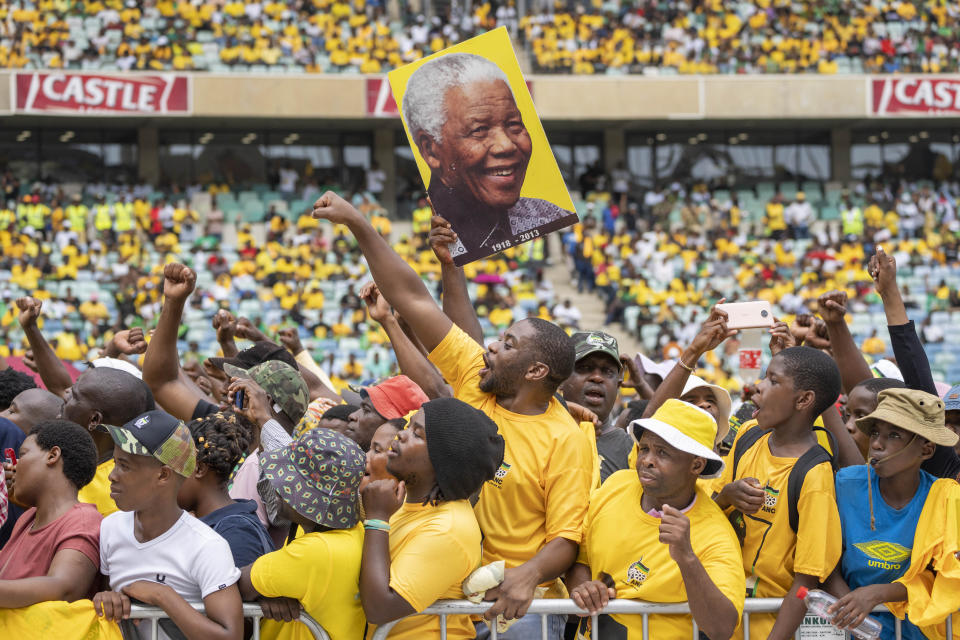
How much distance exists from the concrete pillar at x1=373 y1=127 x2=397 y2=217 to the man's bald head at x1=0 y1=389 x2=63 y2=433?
71.6 ft

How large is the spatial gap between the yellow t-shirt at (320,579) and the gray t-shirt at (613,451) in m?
1.32

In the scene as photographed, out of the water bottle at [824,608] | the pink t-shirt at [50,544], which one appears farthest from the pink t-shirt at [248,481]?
the water bottle at [824,608]

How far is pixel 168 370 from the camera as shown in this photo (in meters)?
4.99

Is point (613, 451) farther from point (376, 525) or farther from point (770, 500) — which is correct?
point (376, 525)

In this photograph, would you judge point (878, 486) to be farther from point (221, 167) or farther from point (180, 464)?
point (221, 167)

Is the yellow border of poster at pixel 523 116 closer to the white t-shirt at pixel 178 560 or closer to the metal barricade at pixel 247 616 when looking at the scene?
the white t-shirt at pixel 178 560

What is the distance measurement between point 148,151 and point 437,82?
75.0 ft

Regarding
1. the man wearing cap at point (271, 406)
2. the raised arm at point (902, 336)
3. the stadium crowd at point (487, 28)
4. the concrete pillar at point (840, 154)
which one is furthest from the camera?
the concrete pillar at point (840, 154)

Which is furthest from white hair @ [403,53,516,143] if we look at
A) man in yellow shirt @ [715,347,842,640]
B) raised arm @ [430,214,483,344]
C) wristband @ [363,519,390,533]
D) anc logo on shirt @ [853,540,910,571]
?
anc logo on shirt @ [853,540,910,571]

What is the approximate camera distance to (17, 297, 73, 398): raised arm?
17.9 ft

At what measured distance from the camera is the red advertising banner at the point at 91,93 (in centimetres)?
2320

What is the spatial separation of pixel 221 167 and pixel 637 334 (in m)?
11.2

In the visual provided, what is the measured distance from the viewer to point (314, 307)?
1991cm

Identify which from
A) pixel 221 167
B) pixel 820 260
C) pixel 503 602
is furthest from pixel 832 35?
pixel 503 602
